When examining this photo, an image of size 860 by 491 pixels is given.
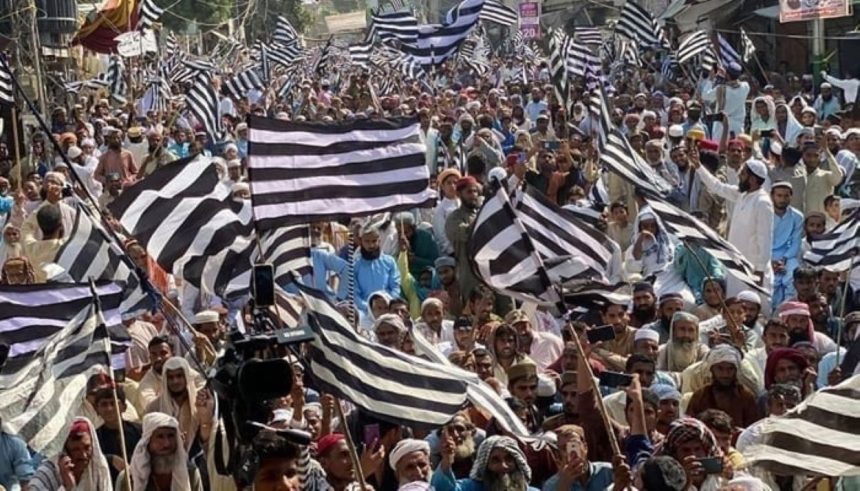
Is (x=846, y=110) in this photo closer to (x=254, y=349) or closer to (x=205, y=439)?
(x=205, y=439)

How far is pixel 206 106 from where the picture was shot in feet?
71.9

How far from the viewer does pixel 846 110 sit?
72.9 ft

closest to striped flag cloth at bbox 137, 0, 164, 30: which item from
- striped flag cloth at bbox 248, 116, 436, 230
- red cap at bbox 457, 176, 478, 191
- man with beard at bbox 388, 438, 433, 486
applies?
red cap at bbox 457, 176, 478, 191

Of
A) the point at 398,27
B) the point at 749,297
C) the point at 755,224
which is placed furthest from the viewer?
the point at 398,27

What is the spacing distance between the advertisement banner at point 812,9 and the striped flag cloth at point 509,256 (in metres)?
14.8

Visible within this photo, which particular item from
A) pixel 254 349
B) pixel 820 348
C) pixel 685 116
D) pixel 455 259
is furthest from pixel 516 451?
pixel 685 116

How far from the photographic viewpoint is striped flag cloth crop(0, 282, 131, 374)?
8.23 m

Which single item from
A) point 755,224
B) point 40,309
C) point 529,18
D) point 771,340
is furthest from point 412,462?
point 529,18

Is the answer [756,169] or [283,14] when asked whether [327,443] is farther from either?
[283,14]

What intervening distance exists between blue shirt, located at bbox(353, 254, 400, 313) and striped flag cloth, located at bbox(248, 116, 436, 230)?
3.03 metres

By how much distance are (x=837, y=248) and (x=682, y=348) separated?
1969 millimetres

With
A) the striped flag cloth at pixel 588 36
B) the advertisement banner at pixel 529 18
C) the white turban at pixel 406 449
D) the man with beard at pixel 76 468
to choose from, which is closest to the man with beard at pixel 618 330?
the white turban at pixel 406 449

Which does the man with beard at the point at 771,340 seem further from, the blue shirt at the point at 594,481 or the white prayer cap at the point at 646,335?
the blue shirt at the point at 594,481

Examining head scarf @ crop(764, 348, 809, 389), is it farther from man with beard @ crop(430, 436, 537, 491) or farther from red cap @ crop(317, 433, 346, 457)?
red cap @ crop(317, 433, 346, 457)
